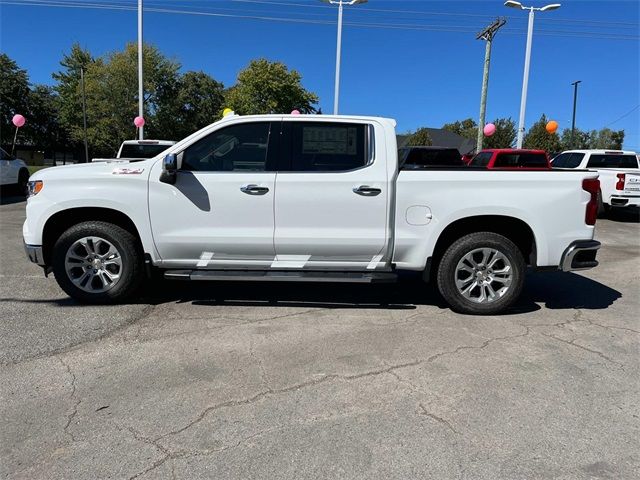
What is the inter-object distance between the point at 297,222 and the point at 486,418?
255cm

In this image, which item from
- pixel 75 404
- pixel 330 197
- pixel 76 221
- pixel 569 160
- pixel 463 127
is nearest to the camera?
pixel 75 404

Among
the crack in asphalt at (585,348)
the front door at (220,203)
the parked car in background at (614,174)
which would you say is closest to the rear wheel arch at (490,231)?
the crack in asphalt at (585,348)

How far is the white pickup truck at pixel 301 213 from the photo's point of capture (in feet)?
16.0

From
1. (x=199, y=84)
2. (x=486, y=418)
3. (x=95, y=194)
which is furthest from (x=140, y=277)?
(x=199, y=84)

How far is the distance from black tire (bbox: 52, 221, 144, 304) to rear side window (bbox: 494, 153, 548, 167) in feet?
39.8

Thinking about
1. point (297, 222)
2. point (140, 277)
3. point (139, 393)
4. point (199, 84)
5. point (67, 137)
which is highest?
point (199, 84)

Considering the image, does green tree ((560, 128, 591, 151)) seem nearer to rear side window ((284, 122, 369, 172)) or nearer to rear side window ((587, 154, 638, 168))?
rear side window ((587, 154, 638, 168))

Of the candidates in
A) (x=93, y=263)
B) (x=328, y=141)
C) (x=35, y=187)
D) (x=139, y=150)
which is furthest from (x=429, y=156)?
(x=35, y=187)

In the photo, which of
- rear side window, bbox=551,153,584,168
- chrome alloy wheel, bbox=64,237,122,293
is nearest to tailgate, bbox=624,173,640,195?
rear side window, bbox=551,153,584,168

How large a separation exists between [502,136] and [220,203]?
61809 millimetres

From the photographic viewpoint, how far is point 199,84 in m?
57.9

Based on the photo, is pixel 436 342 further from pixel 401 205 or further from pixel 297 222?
pixel 297 222

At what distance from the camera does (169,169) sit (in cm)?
477

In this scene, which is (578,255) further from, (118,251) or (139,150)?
(139,150)
